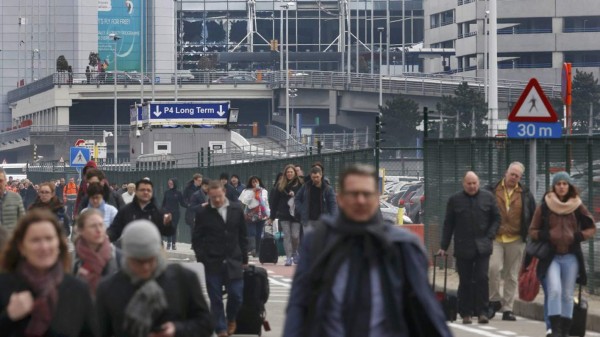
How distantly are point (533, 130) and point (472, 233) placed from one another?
8.25 ft

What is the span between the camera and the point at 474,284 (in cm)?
1786

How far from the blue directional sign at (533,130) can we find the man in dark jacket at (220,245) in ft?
15.1

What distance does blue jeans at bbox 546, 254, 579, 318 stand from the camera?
50.8 feet

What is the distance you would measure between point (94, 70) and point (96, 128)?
14.3 ft

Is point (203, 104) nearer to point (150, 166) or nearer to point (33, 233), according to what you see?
point (150, 166)

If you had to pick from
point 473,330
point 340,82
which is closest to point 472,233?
point 473,330

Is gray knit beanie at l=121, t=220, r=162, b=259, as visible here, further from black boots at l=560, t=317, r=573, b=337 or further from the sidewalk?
the sidewalk

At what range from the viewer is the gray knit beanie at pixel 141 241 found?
7762mm

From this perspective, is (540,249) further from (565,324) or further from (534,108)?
(534,108)

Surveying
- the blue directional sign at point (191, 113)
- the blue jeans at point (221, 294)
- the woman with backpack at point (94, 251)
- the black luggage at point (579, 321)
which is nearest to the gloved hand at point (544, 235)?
the black luggage at point (579, 321)

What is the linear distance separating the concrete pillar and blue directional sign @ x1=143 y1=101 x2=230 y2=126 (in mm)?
43713

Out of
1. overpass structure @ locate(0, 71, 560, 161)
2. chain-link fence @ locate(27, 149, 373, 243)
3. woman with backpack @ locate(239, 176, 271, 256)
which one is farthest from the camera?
overpass structure @ locate(0, 71, 560, 161)

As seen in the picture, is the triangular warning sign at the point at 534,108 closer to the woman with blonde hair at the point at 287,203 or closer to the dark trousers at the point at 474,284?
the dark trousers at the point at 474,284

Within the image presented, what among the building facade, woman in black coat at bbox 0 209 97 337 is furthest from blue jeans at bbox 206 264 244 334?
the building facade
